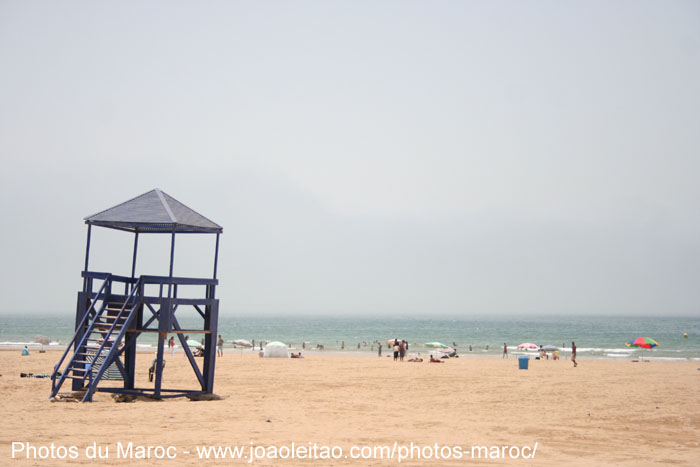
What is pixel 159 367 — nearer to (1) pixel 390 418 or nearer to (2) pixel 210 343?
(2) pixel 210 343

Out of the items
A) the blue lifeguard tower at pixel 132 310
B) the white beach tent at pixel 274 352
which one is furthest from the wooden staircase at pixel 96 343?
the white beach tent at pixel 274 352

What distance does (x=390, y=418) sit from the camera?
53.7ft

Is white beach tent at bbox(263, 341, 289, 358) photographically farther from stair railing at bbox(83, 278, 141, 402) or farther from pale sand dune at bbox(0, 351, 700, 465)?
stair railing at bbox(83, 278, 141, 402)

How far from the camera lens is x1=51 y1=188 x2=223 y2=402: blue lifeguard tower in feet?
61.6

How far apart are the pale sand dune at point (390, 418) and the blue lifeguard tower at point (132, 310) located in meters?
1.00

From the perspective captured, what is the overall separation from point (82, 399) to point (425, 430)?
31.6 ft

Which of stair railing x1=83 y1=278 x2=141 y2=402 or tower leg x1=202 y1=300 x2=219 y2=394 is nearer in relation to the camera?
stair railing x1=83 y1=278 x2=141 y2=402

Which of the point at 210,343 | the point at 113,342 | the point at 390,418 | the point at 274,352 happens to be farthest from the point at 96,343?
the point at 274,352

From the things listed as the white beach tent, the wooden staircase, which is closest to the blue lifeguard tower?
the wooden staircase

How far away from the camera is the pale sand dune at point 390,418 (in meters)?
12.4

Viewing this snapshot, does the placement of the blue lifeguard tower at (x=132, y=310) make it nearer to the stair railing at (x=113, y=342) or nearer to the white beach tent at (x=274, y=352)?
the stair railing at (x=113, y=342)

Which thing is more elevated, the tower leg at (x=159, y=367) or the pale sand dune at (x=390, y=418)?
the tower leg at (x=159, y=367)

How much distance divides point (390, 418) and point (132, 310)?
26.5ft

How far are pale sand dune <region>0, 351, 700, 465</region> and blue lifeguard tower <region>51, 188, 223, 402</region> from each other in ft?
3.28
